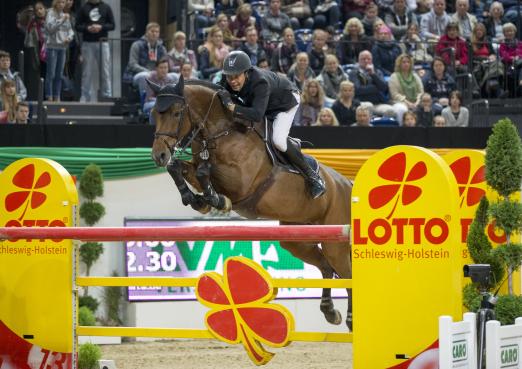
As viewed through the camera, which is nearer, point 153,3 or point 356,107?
point 356,107

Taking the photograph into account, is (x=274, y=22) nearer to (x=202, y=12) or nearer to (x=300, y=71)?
(x=202, y=12)

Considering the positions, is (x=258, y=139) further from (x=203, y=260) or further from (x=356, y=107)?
(x=356, y=107)

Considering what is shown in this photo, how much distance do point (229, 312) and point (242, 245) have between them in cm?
524

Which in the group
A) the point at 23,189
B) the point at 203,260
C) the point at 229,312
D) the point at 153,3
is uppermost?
the point at 153,3

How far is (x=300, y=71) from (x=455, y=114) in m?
1.82

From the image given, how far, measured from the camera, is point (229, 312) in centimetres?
575

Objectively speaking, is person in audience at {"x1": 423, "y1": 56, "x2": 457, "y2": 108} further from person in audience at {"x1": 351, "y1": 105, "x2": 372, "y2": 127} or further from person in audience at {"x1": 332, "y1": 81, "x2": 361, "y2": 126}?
person in audience at {"x1": 351, "y1": 105, "x2": 372, "y2": 127}

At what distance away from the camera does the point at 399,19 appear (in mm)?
14391

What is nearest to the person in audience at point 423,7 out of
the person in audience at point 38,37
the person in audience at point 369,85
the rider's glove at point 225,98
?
the person in audience at point 369,85

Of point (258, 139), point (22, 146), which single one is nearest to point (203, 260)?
point (22, 146)

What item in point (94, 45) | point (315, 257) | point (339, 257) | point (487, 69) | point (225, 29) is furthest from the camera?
point (487, 69)

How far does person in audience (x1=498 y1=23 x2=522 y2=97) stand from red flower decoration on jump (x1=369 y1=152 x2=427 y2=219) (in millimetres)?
8398

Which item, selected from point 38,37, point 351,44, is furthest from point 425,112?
point 38,37

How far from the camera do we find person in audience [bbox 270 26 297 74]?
12695 millimetres
